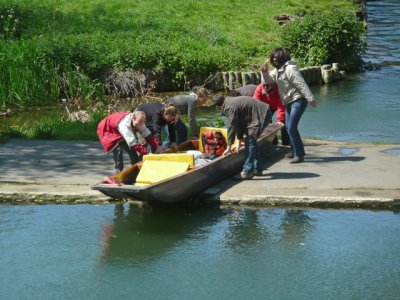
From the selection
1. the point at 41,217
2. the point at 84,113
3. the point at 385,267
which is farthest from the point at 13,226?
the point at 84,113

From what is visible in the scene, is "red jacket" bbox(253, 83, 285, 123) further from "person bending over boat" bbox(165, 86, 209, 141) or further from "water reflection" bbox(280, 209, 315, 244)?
"water reflection" bbox(280, 209, 315, 244)

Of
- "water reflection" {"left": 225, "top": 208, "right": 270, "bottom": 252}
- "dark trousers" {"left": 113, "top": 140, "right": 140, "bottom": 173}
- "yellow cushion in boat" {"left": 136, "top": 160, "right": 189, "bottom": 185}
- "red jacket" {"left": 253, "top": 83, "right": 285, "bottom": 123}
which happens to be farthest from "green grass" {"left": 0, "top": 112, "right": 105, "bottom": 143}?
"water reflection" {"left": 225, "top": 208, "right": 270, "bottom": 252}

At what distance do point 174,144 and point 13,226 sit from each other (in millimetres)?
2842

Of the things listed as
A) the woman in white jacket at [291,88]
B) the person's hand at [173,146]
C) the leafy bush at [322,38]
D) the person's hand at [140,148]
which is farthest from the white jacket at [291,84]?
the leafy bush at [322,38]

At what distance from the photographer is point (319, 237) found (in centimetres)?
1102

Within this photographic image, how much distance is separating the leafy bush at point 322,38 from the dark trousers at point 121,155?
12358 millimetres

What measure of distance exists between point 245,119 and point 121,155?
1.87m

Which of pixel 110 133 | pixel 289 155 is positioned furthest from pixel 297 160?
pixel 110 133

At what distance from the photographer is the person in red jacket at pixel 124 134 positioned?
470 inches

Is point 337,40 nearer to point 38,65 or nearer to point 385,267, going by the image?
point 38,65

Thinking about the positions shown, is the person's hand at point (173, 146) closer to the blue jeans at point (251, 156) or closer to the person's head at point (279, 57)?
the blue jeans at point (251, 156)

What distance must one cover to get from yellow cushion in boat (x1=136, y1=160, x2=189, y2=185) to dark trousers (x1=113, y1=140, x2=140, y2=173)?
580 mm

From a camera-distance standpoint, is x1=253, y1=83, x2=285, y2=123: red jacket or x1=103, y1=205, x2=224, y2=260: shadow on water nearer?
x1=103, y1=205, x2=224, y2=260: shadow on water

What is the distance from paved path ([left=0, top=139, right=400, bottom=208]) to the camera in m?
12.0
